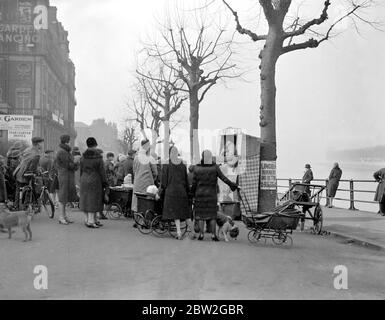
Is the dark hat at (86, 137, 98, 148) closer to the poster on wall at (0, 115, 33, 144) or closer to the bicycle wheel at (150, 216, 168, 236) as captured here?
the bicycle wheel at (150, 216, 168, 236)

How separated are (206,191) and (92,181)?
2.72m

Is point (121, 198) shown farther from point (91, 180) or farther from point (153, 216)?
point (153, 216)

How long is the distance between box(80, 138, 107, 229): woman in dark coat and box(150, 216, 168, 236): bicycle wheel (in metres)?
1.40

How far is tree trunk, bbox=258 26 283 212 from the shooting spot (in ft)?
48.5

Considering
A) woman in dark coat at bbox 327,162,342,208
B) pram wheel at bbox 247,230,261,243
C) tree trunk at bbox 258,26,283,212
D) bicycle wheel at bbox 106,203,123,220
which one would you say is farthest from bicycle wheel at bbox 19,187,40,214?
woman in dark coat at bbox 327,162,342,208

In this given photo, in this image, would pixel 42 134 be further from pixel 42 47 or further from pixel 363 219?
pixel 363 219

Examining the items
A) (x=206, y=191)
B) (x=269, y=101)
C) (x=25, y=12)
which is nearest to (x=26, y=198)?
(x=206, y=191)

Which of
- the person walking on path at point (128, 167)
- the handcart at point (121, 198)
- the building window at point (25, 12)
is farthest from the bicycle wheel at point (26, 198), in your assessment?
the building window at point (25, 12)

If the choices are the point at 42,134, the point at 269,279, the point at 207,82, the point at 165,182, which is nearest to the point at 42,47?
the point at 42,134

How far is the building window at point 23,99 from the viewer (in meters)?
56.0

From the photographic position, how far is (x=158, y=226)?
10930mm

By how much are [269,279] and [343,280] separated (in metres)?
0.97
